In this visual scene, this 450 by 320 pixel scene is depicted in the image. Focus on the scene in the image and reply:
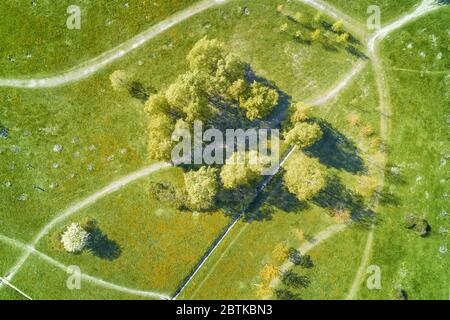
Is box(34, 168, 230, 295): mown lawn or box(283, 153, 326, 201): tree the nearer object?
box(283, 153, 326, 201): tree

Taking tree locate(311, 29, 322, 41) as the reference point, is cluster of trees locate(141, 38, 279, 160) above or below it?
below

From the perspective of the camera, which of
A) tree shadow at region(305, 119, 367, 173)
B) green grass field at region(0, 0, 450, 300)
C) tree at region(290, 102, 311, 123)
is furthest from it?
tree shadow at region(305, 119, 367, 173)

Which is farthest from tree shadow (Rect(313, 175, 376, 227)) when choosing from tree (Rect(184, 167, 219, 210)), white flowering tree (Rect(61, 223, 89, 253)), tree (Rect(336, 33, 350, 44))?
white flowering tree (Rect(61, 223, 89, 253))

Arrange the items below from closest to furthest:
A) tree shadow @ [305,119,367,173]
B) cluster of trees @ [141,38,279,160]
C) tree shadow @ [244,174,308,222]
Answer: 1. cluster of trees @ [141,38,279,160]
2. tree shadow @ [244,174,308,222]
3. tree shadow @ [305,119,367,173]

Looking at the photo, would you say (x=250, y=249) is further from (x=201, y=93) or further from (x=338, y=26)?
(x=338, y=26)

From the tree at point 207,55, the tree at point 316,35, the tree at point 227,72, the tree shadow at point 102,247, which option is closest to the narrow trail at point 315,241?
the tree shadow at point 102,247

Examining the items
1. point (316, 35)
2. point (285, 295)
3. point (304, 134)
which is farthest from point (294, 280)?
point (316, 35)

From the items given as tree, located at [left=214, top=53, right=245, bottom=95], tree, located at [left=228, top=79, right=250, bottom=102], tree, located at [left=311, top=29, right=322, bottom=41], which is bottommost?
tree, located at [left=228, top=79, right=250, bottom=102]

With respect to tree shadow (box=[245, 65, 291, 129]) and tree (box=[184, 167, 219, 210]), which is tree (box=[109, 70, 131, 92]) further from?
tree shadow (box=[245, 65, 291, 129])
